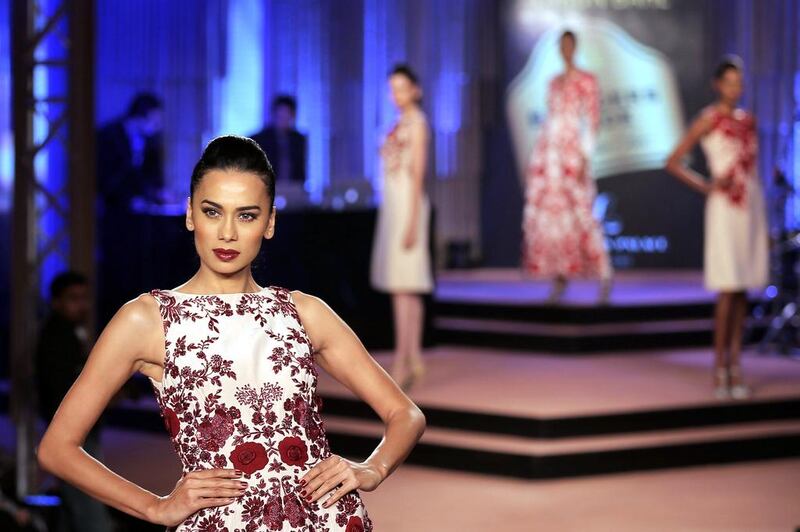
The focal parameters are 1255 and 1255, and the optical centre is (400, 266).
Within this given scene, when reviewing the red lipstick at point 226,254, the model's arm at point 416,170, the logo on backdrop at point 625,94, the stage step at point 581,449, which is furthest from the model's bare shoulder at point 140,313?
the logo on backdrop at point 625,94

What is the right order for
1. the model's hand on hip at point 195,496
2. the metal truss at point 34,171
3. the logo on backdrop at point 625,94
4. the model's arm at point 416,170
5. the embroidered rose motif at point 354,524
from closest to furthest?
the model's hand on hip at point 195,496
the embroidered rose motif at point 354,524
the metal truss at point 34,171
the model's arm at point 416,170
the logo on backdrop at point 625,94

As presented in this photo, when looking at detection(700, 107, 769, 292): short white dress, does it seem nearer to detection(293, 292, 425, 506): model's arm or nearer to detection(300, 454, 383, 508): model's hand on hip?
detection(293, 292, 425, 506): model's arm

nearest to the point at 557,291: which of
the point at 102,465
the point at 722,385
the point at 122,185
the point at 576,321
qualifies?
the point at 576,321

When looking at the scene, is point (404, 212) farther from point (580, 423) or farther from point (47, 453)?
point (47, 453)

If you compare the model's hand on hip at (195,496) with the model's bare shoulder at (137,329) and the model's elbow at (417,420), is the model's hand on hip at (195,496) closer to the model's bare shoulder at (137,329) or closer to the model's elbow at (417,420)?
the model's bare shoulder at (137,329)

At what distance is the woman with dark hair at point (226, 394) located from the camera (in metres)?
1.81

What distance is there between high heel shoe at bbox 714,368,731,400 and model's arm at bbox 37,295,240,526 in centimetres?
541

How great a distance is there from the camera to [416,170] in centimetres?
648

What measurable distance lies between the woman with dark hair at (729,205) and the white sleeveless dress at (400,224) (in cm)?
147

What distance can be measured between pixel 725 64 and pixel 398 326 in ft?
7.21

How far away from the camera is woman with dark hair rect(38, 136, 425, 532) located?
1.81m

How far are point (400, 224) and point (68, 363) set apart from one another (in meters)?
2.40

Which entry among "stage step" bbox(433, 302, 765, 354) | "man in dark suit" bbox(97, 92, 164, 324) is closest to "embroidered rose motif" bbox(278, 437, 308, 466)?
"stage step" bbox(433, 302, 765, 354)

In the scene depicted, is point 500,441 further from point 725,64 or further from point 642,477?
point 725,64
